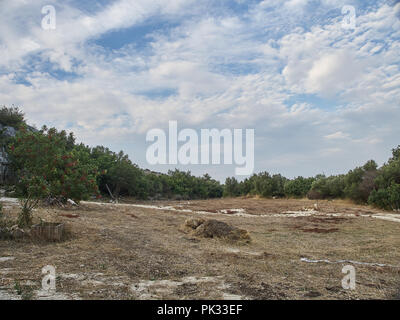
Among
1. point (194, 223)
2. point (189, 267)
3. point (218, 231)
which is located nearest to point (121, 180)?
point (194, 223)

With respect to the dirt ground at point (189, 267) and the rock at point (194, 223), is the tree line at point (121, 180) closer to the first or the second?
the dirt ground at point (189, 267)

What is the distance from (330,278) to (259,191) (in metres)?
47.8

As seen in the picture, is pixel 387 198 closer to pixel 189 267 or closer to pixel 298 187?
pixel 298 187

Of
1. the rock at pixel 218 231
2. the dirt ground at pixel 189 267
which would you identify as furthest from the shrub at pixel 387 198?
the rock at pixel 218 231

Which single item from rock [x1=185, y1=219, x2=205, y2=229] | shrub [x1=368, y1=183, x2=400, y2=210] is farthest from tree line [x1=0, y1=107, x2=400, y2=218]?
rock [x1=185, y1=219, x2=205, y2=229]

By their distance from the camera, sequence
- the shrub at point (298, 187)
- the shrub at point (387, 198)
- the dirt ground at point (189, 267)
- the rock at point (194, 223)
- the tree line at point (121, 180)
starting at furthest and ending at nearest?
the shrub at point (298, 187) → the shrub at point (387, 198) → the rock at point (194, 223) → the tree line at point (121, 180) → the dirt ground at point (189, 267)

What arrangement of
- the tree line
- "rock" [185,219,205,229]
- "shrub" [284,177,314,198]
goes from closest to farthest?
the tree line, "rock" [185,219,205,229], "shrub" [284,177,314,198]

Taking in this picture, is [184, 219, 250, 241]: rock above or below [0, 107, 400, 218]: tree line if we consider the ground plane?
below

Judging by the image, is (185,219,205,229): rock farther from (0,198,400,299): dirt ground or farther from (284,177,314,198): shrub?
(284,177,314,198): shrub

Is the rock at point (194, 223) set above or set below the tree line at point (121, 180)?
below

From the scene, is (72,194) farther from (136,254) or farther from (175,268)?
(175,268)

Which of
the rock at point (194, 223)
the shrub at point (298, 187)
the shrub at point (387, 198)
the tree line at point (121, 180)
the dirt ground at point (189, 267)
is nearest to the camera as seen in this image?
the dirt ground at point (189, 267)

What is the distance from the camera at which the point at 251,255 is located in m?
7.93
